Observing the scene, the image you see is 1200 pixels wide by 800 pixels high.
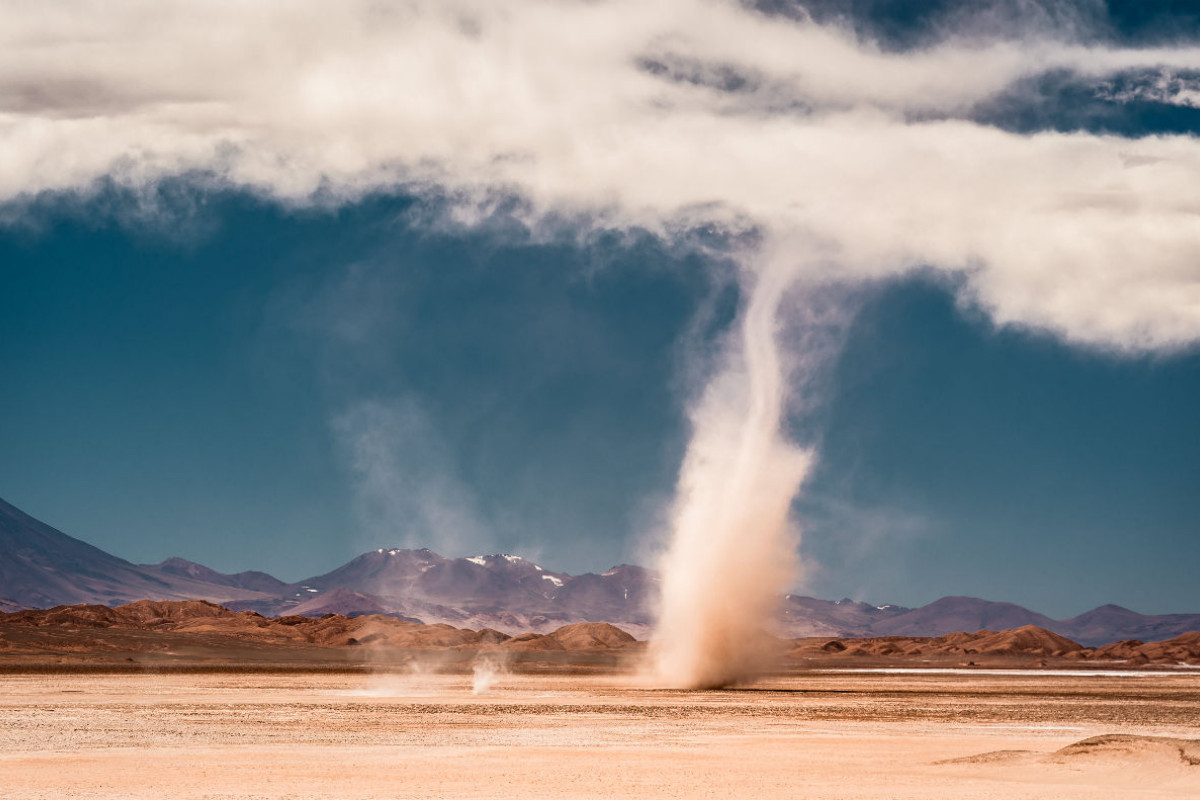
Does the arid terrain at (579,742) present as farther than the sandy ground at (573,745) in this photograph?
Yes

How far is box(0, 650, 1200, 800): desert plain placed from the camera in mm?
33594

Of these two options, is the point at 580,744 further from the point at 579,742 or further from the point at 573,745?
the point at 579,742

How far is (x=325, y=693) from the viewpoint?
79.2 meters

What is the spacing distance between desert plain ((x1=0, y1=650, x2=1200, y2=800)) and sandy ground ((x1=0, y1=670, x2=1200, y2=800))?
106mm

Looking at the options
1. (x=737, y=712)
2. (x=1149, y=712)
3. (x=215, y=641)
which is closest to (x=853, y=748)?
(x=737, y=712)

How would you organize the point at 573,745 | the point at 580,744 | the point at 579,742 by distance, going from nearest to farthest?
1. the point at 573,745
2. the point at 580,744
3. the point at 579,742

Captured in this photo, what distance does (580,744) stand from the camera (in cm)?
4600

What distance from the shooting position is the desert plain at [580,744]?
33.6 metres

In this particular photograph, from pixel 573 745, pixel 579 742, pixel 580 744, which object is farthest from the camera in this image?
pixel 579 742

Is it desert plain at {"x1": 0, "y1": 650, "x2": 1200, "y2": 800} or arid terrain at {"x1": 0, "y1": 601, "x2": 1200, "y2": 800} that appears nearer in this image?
desert plain at {"x1": 0, "y1": 650, "x2": 1200, "y2": 800}

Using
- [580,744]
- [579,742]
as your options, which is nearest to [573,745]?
[580,744]

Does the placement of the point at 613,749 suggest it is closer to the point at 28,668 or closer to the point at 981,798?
the point at 981,798

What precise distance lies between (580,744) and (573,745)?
497 millimetres

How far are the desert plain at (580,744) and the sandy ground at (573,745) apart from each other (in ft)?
0.35
